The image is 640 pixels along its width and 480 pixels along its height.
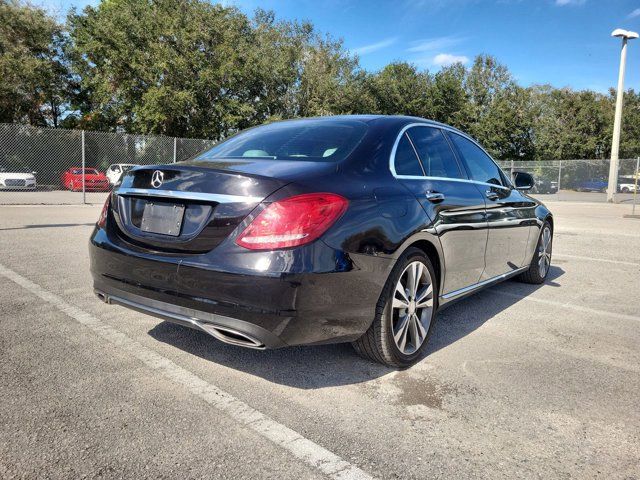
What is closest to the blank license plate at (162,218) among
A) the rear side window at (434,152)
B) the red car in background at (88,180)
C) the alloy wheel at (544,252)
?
the rear side window at (434,152)

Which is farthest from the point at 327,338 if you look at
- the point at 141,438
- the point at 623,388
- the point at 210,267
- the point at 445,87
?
the point at 445,87

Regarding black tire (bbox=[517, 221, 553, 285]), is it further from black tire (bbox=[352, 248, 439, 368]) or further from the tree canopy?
the tree canopy

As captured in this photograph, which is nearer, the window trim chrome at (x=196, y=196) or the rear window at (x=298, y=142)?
the window trim chrome at (x=196, y=196)

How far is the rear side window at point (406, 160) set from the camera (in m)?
3.18

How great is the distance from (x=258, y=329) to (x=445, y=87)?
156 feet

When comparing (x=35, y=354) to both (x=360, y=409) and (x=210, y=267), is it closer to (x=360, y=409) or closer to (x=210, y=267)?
(x=210, y=267)

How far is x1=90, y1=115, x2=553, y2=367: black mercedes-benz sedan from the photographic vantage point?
2.42 metres

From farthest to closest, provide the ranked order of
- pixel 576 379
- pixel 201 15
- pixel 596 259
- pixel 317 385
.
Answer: pixel 201 15 < pixel 596 259 < pixel 576 379 < pixel 317 385

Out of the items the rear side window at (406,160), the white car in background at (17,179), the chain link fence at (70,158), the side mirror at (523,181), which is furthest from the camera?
the white car in background at (17,179)

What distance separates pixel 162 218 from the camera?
8.93 ft

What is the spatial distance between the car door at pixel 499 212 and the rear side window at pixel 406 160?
2.80 ft

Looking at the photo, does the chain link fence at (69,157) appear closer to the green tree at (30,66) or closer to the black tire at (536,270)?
the green tree at (30,66)

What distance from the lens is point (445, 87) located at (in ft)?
151

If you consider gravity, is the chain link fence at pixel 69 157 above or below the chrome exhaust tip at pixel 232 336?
above
